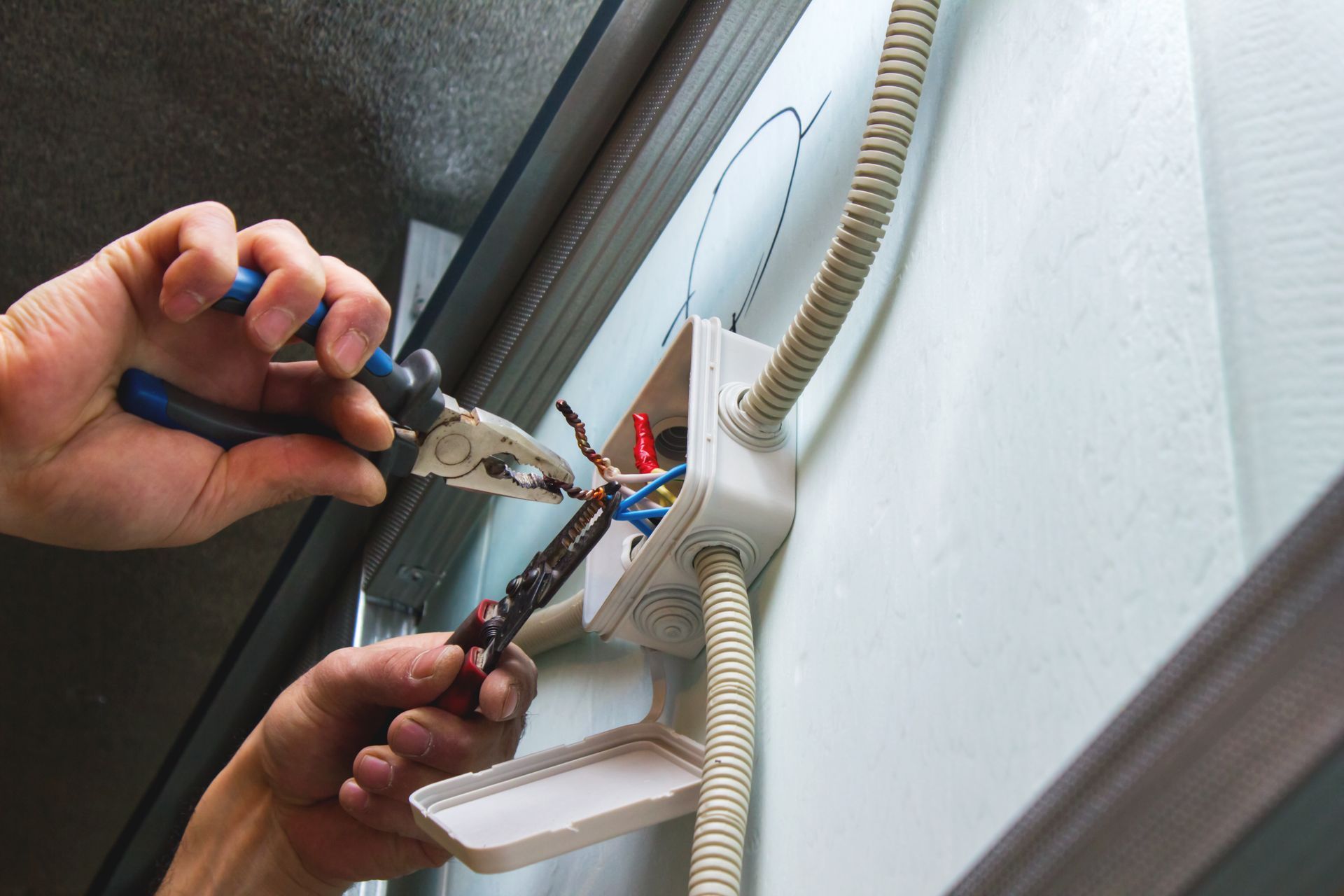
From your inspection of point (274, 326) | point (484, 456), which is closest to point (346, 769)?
point (484, 456)

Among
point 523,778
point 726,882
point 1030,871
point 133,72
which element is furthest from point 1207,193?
point 133,72

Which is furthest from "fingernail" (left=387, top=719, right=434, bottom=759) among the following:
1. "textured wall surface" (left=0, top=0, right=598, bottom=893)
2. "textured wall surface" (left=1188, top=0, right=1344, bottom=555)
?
"textured wall surface" (left=0, top=0, right=598, bottom=893)

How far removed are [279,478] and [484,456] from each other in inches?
6.3

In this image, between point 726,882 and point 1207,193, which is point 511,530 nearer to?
point 726,882

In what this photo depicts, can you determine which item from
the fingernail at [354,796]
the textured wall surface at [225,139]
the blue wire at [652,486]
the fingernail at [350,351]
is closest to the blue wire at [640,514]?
the blue wire at [652,486]

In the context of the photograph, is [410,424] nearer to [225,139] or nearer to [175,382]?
[175,382]

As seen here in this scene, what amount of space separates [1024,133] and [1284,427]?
248 mm

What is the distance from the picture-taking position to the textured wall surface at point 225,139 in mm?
1404

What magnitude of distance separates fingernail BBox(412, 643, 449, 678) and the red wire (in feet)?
0.70

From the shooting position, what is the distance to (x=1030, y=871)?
34 cm

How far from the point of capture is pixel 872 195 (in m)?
0.55

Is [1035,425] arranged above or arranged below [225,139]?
above

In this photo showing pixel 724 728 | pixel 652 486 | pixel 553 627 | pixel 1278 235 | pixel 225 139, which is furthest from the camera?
pixel 225 139

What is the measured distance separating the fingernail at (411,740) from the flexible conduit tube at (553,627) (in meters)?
0.12
